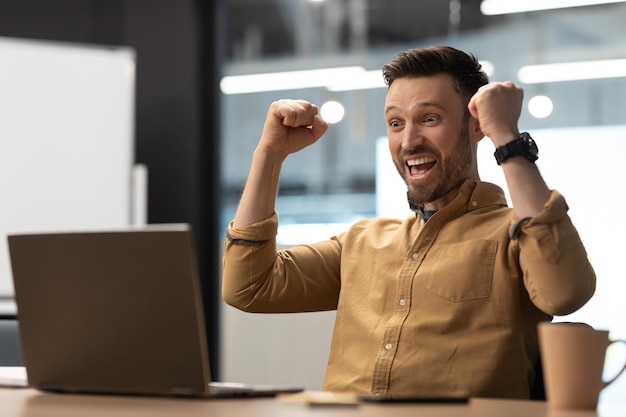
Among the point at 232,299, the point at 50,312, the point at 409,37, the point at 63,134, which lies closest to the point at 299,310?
the point at 232,299

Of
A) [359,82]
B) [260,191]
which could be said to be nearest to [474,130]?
[260,191]

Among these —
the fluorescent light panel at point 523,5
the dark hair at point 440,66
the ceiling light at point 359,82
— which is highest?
the fluorescent light panel at point 523,5

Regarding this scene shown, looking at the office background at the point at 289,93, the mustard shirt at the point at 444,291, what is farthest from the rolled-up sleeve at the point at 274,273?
the office background at the point at 289,93

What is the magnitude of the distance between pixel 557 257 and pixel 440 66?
550 millimetres

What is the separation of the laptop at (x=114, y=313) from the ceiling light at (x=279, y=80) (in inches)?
139

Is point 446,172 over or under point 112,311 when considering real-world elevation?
over

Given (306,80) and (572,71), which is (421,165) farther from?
→ (306,80)

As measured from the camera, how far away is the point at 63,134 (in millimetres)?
3914

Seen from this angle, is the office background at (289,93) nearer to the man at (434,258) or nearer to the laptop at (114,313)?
the man at (434,258)

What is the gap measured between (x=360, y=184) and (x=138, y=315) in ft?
11.2

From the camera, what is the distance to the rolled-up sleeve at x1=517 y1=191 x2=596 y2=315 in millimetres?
1545

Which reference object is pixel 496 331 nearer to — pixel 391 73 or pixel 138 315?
pixel 391 73

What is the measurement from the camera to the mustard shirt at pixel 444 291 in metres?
1.58

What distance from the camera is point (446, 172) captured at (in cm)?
189
